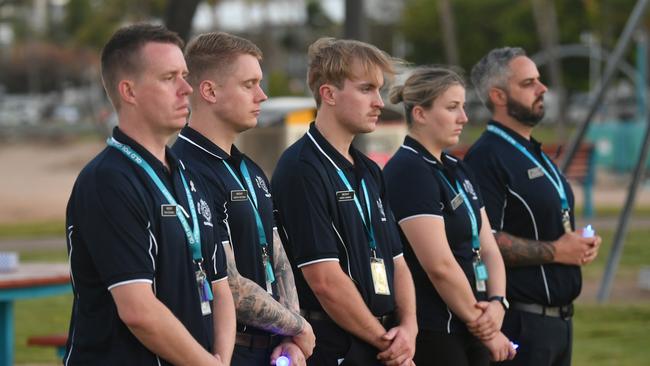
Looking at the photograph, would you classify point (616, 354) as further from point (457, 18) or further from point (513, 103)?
point (457, 18)

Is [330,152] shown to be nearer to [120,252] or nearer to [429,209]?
[429,209]

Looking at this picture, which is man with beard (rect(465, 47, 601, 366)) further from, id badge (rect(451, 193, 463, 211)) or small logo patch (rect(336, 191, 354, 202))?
small logo patch (rect(336, 191, 354, 202))

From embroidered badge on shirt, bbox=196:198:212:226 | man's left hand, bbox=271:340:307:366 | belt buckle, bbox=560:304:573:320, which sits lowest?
belt buckle, bbox=560:304:573:320

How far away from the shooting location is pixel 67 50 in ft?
443

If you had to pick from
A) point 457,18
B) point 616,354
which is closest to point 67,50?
point 457,18

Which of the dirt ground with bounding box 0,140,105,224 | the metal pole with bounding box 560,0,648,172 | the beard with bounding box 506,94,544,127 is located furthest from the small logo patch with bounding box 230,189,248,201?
the dirt ground with bounding box 0,140,105,224

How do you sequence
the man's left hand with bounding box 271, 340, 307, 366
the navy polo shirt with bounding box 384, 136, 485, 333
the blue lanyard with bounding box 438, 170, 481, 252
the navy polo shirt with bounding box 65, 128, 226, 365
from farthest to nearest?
the blue lanyard with bounding box 438, 170, 481, 252 → the navy polo shirt with bounding box 384, 136, 485, 333 → the man's left hand with bounding box 271, 340, 307, 366 → the navy polo shirt with bounding box 65, 128, 226, 365

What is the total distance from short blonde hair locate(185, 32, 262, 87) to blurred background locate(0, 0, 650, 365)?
1.31 ft

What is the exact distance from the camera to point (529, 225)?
688 cm

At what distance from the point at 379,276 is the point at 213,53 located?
1230mm

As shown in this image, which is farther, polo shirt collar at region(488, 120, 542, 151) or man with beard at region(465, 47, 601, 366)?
polo shirt collar at region(488, 120, 542, 151)

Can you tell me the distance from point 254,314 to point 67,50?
13351 centimetres

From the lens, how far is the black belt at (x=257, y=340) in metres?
5.19

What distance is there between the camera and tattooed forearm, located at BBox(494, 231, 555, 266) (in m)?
6.76
